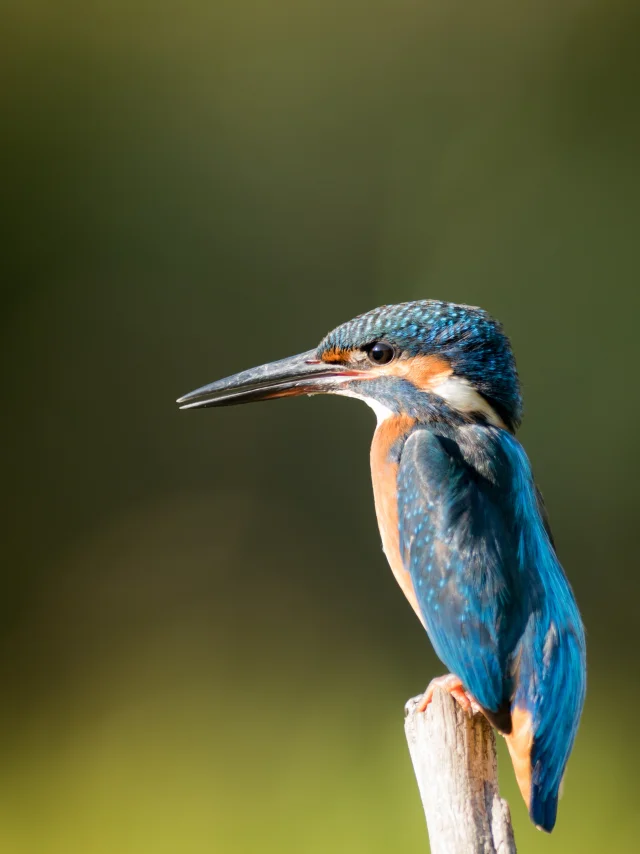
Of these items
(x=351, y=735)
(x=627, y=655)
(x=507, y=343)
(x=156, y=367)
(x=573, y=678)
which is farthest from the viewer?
(x=156, y=367)

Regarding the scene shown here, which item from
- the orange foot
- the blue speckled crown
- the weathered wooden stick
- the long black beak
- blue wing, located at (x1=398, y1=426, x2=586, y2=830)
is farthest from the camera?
the long black beak

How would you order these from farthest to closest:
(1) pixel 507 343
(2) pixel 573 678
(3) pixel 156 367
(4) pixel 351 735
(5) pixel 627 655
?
1. (3) pixel 156 367
2. (5) pixel 627 655
3. (4) pixel 351 735
4. (1) pixel 507 343
5. (2) pixel 573 678

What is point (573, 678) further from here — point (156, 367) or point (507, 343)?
point (156, 367)

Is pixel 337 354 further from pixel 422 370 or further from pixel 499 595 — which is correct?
pixel 499 595

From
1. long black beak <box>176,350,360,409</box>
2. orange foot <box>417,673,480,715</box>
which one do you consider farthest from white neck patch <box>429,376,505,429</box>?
orange foot <box>417,673,480,715</box>

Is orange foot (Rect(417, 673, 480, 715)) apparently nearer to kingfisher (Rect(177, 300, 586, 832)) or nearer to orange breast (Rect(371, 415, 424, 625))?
kingfisher (Rect(177, 300, 586, 832))

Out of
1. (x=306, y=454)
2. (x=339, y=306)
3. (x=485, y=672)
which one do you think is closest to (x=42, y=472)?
(x=306, y=454)
